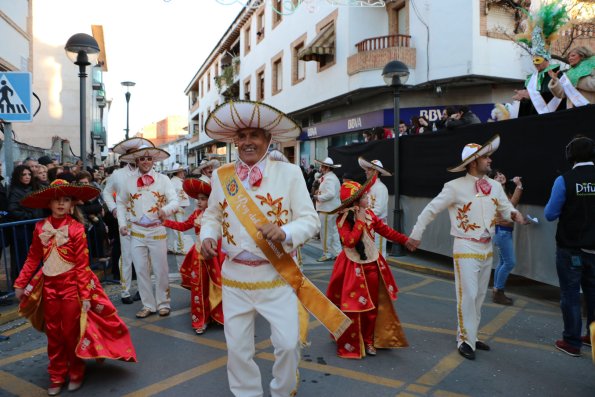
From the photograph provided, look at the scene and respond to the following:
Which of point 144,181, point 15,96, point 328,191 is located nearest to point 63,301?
point 144,181

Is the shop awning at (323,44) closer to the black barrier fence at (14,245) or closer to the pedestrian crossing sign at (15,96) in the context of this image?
the pedestrian crossing sign at (15,96)

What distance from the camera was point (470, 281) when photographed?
4.68 m

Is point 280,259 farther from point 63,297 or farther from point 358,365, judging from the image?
point 63,297

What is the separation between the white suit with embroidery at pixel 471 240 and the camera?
4.69 metres

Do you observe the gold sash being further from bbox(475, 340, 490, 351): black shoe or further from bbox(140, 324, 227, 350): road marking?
bbox(475, 340, 490, 351): black shoe

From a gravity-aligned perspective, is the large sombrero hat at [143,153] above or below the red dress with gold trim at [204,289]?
above

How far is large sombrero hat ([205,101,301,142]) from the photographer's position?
313 centimetres

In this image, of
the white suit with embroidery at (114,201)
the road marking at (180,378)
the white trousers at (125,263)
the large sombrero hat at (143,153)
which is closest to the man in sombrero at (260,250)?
the road marking at (180,378)

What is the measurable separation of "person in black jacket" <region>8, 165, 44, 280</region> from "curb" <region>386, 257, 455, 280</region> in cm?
629

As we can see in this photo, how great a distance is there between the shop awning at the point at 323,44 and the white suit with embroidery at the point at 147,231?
14.0 m

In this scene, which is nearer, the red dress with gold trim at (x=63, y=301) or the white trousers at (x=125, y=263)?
the red dress with gold trim at (x=63, y=301)

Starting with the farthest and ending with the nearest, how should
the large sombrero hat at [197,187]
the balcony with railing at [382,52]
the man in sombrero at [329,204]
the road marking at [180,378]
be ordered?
the balcony with railing at [382,52]
the man in sombrero at [329,204]
the large sombrero hat at [197,187]
the road marking at [180,378]

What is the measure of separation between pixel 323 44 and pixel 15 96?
1425 cm

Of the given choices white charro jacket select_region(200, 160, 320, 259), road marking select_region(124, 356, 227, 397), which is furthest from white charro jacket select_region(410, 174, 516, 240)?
road marking select_region(124, 356, 227, 397)
